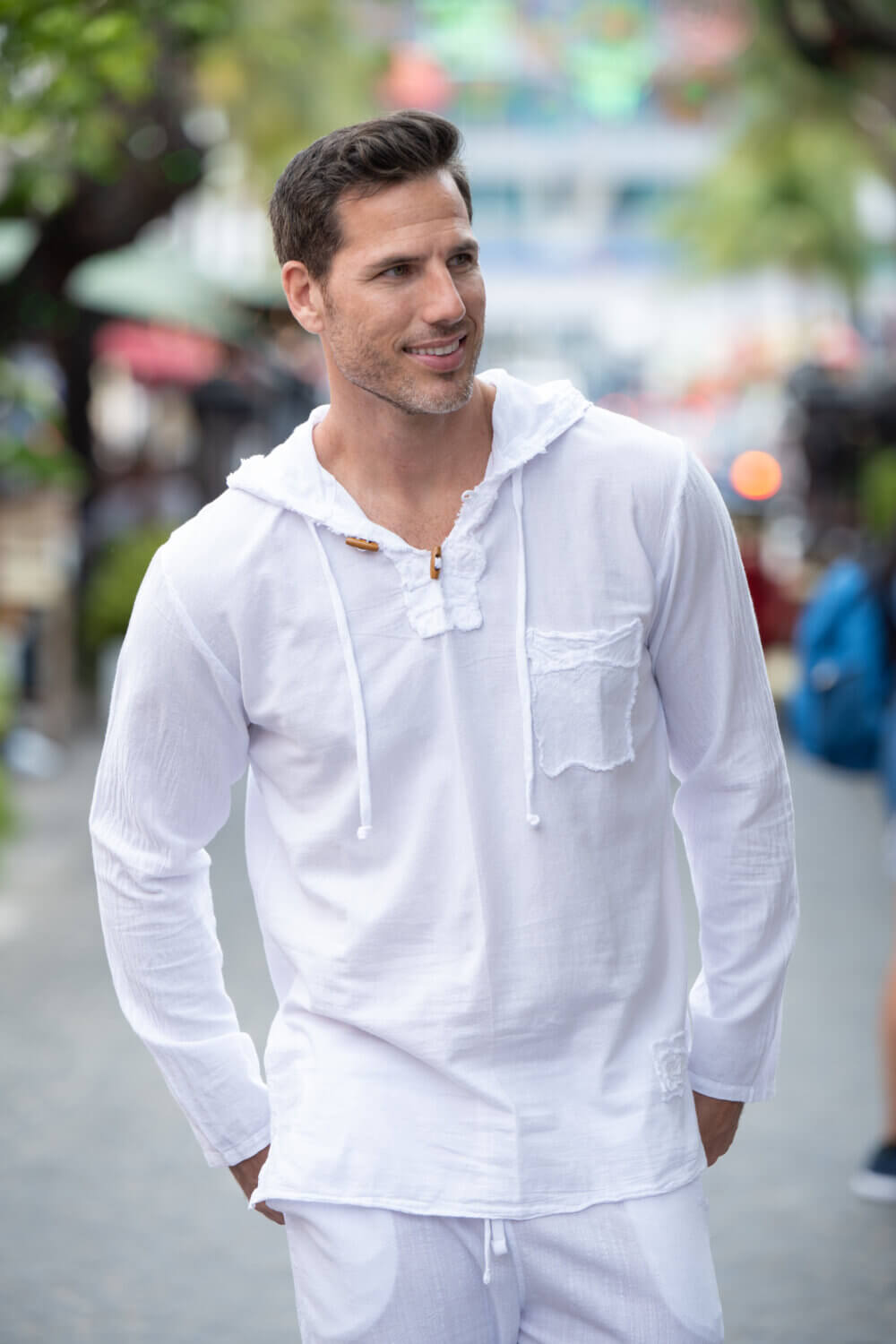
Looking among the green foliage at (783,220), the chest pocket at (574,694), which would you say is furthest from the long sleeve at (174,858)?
the green foliage at (783,220)

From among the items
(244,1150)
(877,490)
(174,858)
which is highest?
(174,858)

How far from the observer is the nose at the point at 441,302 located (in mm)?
2240

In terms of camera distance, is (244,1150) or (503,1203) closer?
(503,1203)

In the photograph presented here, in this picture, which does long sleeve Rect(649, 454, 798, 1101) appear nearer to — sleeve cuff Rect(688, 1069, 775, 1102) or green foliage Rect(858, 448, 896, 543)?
sleeve cuff Rect(688, 1069, 775, 1102)

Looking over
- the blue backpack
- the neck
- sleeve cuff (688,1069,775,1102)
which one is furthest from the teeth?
the blue backpack

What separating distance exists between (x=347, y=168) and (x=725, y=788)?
2.86ft

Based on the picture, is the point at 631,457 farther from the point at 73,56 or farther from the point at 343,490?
the point at 73,56

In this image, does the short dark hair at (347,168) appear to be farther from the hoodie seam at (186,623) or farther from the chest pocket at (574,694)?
the chest pocket at (574,694)

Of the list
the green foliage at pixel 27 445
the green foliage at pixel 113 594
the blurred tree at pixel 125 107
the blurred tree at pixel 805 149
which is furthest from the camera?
the green foliage at pixel 113 594

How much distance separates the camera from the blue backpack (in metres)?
4.36

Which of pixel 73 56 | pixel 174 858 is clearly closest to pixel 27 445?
pixel 73 56

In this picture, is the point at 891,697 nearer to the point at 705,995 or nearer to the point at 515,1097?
the point at 705,995

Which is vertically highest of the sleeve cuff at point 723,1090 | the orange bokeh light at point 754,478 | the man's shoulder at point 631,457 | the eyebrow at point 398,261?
the eyebrow at point 398,261

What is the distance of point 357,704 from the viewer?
230 centimetres
